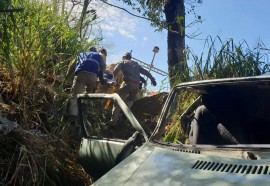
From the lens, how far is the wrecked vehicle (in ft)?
6.48

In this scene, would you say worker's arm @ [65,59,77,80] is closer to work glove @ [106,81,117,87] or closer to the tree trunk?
work glove @ [106,81,117,87]

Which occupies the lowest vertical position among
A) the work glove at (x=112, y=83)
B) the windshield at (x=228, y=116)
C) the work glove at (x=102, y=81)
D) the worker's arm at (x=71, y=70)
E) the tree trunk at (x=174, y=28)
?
the windshield at (x=228, y=116)

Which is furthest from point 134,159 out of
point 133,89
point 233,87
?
point 133,89

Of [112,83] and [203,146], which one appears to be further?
[112,83]

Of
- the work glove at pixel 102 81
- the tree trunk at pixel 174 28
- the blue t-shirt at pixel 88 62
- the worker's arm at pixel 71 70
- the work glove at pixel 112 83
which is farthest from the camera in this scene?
the tree trunk at pixel 174 28

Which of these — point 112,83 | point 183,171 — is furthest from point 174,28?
point 183,171

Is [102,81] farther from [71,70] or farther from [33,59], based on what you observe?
[33,59]

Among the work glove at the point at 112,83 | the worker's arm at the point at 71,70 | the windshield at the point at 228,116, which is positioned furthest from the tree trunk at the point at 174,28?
the windshield at the point at 228,116

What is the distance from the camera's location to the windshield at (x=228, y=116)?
292 cm

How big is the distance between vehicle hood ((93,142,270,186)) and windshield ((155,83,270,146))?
518 millimetres

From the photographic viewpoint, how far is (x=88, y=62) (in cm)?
627

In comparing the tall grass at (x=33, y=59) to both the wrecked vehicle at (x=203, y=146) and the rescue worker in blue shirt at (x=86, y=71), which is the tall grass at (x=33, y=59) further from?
the wrecked vehicle at (x=203, y=146)

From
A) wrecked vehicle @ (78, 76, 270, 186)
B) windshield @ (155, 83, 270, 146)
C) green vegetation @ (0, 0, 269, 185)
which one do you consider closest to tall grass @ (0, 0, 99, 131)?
green vegetation @ (0, 0, 269, 185)

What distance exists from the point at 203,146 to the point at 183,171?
430 millimetres
